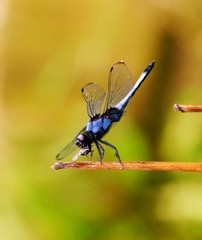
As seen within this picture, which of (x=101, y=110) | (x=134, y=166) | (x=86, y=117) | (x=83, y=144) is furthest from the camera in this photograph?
(x=86, y=117)

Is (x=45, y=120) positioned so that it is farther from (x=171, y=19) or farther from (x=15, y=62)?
(x=171, y=19)

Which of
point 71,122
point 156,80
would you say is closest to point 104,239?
point 71,122

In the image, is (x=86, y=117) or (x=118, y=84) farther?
(x=86, y=117)

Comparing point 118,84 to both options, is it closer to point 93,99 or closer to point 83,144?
point 93,99

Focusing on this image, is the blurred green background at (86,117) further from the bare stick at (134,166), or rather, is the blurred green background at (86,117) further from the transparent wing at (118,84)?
the bare stick at (134,166)

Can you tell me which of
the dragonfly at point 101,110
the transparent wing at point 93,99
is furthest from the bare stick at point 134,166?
the transparent wing at point 93,99

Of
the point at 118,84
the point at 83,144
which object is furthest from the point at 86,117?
the point at 83,144

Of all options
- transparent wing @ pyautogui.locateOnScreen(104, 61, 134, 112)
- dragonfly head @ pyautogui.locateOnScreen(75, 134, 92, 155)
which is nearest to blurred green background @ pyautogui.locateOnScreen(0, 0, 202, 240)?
transparent wing @ pyautogui.locateOnScreen(104, 61, 134, 112)

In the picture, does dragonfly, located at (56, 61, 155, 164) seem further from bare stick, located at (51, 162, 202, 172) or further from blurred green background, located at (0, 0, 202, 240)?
blurred green background, located at (0, 0, 202, 240)
